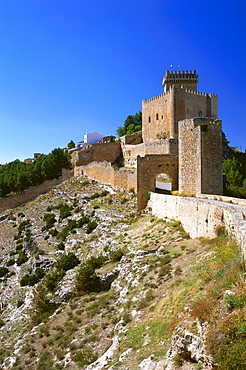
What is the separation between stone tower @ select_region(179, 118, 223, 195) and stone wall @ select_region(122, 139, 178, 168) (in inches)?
469

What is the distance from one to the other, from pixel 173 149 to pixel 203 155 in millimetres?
12862

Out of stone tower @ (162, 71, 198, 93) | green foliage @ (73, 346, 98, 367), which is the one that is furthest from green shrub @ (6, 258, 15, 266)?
stone tower @ (162, 71, 198, 93)

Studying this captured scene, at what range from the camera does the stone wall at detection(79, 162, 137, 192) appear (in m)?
25.9

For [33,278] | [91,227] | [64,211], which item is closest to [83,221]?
[91,227]

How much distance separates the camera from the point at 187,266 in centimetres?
970

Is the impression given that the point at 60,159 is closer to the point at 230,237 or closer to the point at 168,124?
→ the point at 168,124

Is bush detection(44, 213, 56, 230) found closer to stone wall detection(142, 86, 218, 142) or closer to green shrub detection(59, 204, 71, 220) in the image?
green shrub detection(59, 204, 71, 220)

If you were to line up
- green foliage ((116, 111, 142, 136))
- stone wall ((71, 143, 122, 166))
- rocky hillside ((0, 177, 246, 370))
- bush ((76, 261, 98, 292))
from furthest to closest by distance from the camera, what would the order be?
green foliage ((116, 111, 142, 136)), stone wall ((71, 143, 122, 166)), bush ((76, 261, 98, 292)), rocky hillside ((0, 177, 246, 370))

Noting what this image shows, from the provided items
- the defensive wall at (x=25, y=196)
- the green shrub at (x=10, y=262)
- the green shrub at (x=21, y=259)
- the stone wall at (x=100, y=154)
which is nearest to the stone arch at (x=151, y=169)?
the green shrub at (x=21, y=259)

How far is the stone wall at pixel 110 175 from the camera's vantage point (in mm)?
25862

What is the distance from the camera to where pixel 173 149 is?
2988 cm

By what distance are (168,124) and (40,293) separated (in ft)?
89.1

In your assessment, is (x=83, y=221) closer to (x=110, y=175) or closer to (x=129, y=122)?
(x=110, y=175)

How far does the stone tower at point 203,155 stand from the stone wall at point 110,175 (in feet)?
25.1
